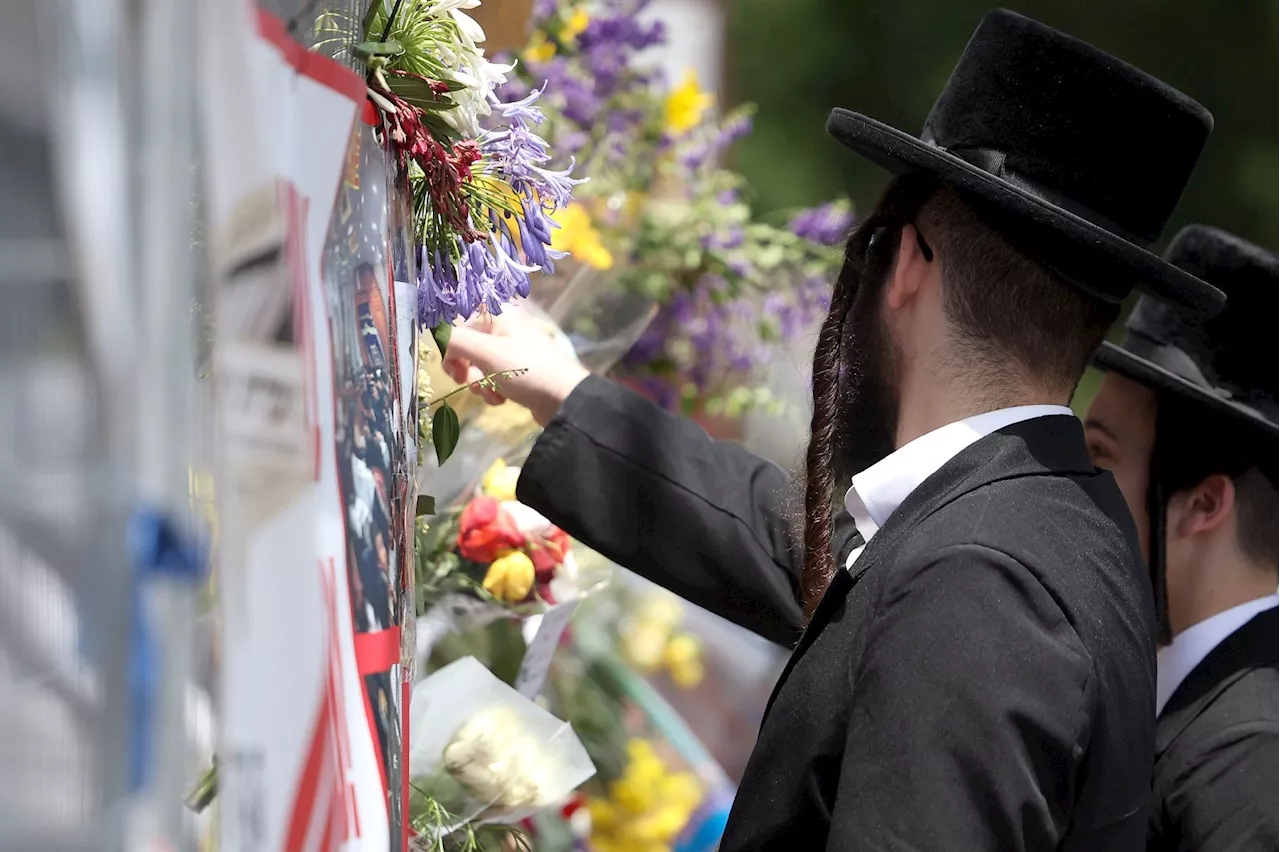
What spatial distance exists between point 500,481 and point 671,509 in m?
0.29

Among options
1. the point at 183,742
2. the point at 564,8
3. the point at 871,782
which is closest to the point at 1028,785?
the point at 871,782

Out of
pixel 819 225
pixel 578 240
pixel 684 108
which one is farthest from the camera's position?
pixel 819 225

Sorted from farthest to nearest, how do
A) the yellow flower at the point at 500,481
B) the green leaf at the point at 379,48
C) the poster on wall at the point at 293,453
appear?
the yellow flower at the point at 500,481, the green leaf at the point at 379,48, the poster on wall at the point at 293,453

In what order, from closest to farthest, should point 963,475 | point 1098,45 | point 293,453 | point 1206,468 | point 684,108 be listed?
1. point 293,453
2. point 963,475
3. point 1206,468
4. point 684,108
5. point 1098,45

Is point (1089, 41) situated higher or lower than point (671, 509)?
higher

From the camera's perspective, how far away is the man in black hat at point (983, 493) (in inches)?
41.3

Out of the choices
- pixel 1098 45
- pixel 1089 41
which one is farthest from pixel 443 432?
pixel 1098 45

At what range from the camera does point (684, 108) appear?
2510 millimetres

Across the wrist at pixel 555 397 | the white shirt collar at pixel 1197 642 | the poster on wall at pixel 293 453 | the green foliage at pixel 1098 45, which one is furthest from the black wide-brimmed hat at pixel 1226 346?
the green foliage at pixel 1098 45

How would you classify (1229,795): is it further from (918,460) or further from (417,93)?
(417,93)

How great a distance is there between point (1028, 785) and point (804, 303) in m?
1.66

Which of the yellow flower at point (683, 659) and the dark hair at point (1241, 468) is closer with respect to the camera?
the dark hair at point (1241, 468)

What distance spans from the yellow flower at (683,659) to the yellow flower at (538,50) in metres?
1.02

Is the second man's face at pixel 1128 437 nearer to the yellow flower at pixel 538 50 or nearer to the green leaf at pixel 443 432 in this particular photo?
the yellow flower at pixel 538 50
